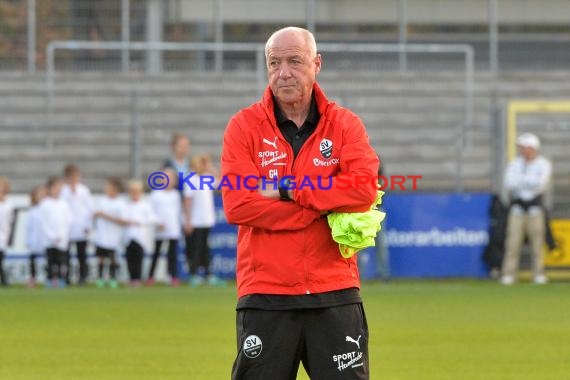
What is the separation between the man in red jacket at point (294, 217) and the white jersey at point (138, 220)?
1647cm

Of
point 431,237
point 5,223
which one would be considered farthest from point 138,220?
point 431,237

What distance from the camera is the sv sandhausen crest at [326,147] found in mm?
6133

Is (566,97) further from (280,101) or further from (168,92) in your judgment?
(280,101)

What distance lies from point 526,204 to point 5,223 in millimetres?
8361

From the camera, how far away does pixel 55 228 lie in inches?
859

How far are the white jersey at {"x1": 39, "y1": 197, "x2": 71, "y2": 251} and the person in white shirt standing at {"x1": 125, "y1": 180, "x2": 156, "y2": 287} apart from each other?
101 cm

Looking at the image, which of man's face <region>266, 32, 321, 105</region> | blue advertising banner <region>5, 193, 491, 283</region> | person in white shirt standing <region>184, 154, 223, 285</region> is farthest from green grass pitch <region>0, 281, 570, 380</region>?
man's face <region>266, 32, 321, 105</region>

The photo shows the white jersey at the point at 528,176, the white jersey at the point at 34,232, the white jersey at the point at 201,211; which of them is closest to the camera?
the white jersey at the point at 34,232

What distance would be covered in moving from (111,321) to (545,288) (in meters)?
8.38

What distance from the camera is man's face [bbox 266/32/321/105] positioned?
238 inches

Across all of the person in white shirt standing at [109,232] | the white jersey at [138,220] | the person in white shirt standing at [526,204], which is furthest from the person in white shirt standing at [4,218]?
the person in white shirt standing at [526,204]

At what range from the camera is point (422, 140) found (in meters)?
26.8

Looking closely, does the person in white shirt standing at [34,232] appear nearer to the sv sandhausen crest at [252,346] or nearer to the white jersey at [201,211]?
the white jersey at [201,211]

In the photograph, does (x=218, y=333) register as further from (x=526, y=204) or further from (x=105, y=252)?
(x=526, y=204)
